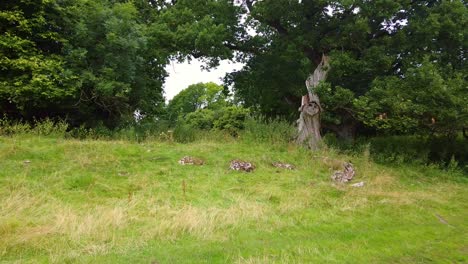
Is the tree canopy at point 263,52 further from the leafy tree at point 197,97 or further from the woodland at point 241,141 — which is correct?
the leafy tree at point 197,97

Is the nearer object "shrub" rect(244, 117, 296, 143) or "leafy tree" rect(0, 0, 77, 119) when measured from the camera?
"leafy tree" rect(0, 0, 77, 119)

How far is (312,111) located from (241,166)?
18.7 ft

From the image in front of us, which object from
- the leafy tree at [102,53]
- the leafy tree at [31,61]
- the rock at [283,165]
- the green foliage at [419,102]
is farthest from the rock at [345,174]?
the leafy tree at [31,61]

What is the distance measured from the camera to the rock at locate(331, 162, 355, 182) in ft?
33.3

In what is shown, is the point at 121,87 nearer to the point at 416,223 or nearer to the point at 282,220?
the point at 282,220

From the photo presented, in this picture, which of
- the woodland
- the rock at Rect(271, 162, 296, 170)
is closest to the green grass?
the woodland

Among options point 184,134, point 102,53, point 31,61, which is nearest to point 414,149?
point 184,134

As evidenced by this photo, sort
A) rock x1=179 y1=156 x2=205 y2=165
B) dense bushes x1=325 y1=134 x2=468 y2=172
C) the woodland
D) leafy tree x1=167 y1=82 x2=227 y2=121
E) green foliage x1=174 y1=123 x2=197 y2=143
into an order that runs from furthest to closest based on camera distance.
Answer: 1. leafy tree x1=167 y1=82 x2=227 y2=121
2. dense bushes x1=325 y1=134 x2=468 y2=172
3. green foliage x1=174 y1=123 x2=197 y2=143
4. rock x1=179 y1=156 x2=205 y2=165
5. the woodland

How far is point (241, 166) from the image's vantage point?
10164mm

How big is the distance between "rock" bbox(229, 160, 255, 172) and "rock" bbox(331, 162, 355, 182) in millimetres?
2202

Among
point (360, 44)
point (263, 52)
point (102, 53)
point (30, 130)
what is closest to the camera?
point (30, 130)

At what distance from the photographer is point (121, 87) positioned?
12.8 meters

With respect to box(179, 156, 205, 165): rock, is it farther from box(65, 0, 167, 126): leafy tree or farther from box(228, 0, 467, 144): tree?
box(228, 0, 467, 144): tree

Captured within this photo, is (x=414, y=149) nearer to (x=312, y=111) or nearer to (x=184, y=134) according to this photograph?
(x=312, y=111)
